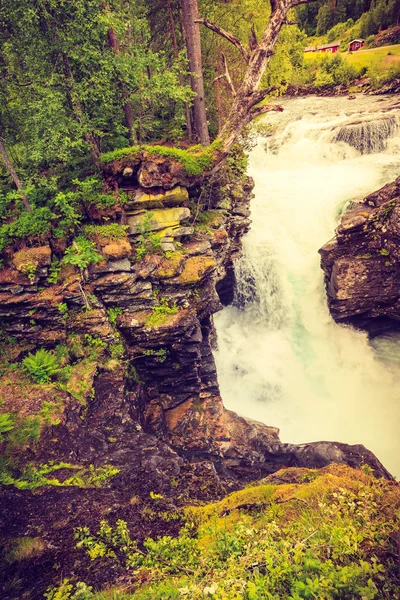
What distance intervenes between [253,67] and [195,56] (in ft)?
9.00

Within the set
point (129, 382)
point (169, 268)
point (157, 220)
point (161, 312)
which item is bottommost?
point (129, 382)

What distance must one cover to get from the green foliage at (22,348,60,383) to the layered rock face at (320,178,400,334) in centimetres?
1192

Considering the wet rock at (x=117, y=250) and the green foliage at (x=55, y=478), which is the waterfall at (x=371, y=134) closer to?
the wet rock at (x=117, y=250)

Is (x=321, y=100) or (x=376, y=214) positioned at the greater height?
(x=321, y=100)

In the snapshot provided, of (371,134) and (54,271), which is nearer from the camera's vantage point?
(54,271)

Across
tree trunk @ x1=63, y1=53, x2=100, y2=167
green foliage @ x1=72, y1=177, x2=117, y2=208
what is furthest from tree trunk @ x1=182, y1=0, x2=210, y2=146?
green foliage @ x1=72, y1=177, x2=117, y2=208

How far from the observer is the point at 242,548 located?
15.0 feet

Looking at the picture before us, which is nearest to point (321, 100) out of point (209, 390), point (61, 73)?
point (61, 73)

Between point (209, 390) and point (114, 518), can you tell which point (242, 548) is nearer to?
point (114, 518)

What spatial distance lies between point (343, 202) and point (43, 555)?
1801 cm

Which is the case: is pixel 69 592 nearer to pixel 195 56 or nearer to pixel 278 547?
pixel 278 547

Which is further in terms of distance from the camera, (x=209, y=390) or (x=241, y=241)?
(x=241, y=241)

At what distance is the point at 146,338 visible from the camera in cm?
1041

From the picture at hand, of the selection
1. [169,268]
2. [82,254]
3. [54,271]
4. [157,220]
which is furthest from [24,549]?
[157,220]
